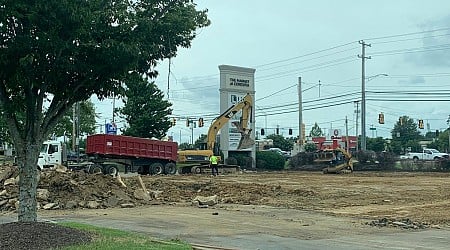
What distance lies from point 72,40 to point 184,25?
253 centimetres

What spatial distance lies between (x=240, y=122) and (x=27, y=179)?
4934 cm

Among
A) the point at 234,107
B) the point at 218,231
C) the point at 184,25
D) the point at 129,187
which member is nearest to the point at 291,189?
the point at 129,187

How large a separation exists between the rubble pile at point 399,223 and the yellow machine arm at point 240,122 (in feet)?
127

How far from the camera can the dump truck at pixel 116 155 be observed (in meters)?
48.8

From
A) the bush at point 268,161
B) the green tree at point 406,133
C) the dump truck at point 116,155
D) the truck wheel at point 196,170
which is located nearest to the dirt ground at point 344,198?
the dump truck at point 116,155

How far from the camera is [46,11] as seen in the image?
1148 cm

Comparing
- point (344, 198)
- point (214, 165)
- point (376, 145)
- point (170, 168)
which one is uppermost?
point (376, 145)

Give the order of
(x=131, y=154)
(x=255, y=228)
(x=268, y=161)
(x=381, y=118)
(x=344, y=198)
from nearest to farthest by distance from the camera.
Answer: (x=255, y=228) < (x=344, y=198) < (x=131, y=154) < (x=268, y=161) < (x=381, y=118)

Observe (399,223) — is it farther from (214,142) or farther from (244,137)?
(244,137)

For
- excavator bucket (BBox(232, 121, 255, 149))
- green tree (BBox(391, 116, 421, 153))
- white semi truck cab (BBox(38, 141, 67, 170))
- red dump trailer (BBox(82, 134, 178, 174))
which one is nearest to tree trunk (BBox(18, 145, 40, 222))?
red dump trailer (BBox(82, 134, 178, 174))

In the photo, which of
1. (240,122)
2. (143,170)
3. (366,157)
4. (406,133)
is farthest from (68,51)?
(406,133)

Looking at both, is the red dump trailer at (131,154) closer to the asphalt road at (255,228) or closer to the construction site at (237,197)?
the construction site at (237,197)

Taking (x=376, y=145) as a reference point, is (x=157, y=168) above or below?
below

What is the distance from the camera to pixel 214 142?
194 ft
